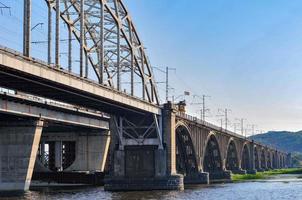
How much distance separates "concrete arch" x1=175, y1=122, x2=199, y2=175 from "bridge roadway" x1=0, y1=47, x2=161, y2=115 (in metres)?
37.3

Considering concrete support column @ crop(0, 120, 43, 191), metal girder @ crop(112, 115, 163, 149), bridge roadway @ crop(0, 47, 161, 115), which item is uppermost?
bridge roadway @ crop(0, 47, 161, 115)

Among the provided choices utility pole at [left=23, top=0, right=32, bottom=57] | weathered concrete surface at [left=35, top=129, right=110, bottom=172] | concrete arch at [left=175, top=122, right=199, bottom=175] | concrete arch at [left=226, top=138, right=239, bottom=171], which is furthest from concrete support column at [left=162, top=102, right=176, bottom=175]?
concrete arch at [left=226, top=138, right=239, bottom=171]

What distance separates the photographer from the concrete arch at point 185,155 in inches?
5030

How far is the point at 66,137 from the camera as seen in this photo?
135250mm

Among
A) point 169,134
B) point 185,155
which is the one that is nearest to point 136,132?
point 169,134

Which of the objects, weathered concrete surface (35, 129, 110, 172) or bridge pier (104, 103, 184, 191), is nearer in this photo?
bridge pier (104, 103, 184, 191)

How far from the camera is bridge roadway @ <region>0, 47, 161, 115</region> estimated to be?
2037 inches

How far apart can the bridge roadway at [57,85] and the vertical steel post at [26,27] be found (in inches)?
50.0

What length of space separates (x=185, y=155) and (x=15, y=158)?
51119mm

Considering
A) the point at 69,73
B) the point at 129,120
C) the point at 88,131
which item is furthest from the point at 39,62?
the point at 88,131

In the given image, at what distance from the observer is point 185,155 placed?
429 ft

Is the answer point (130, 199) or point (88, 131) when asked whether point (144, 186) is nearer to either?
point (130, 199)

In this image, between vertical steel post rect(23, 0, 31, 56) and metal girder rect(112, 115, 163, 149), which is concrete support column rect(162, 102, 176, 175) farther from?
vertical steel post rect(23, 0, 31, 56)

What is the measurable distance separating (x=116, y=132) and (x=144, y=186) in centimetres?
973
